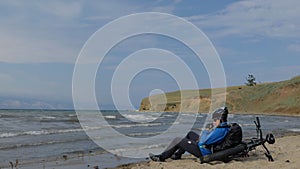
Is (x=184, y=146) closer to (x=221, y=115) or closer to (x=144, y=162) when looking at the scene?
(x=221, y=115)

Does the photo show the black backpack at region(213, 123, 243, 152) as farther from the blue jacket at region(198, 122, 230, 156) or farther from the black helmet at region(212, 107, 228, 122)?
the black helmet at region(212, 107, 228, 122)

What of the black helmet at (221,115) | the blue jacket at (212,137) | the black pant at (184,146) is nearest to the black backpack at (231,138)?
the blue jacket at (212,137)

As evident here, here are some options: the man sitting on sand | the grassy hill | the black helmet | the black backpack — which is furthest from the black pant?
the grassy hill

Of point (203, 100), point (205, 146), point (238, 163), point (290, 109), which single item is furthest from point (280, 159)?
point (203, 100)

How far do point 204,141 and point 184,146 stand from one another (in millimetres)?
595

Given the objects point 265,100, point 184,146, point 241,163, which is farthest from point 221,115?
point 265,100

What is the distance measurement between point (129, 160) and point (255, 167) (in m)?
3.74

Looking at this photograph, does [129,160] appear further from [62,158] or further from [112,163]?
[62,158]

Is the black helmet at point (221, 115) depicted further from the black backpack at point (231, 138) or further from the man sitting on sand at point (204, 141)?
the black backpack at point (231, 138)

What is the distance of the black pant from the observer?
9.23m

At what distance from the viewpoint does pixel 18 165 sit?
9875mm

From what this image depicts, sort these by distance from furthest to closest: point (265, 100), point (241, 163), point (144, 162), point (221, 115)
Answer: point (265, 100) < point (144, 162) < point (241, 163) < point (221, 115)

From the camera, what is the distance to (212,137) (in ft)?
29.2

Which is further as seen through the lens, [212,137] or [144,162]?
[144,162]
